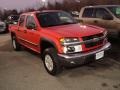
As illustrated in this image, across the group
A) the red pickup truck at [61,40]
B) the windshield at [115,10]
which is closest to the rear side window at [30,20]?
the red pickup truck at [61,40]

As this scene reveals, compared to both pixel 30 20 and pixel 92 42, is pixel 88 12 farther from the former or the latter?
pixel 92 42

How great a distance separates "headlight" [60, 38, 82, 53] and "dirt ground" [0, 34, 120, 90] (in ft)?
2.61

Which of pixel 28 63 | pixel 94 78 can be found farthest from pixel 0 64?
pixel 94 78

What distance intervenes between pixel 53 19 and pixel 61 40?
166 cm

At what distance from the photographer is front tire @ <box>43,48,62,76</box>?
5773 millimetres

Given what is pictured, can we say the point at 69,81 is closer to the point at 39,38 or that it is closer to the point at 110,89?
the point at 110,89

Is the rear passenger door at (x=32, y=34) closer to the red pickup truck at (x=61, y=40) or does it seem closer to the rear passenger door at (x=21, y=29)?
the red pickup truck at (x=61, y=40)

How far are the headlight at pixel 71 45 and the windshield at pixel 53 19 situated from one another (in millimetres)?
1402

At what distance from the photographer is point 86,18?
1023 cm

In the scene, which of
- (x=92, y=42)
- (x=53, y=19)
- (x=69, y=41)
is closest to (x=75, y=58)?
(x=69, y=41)

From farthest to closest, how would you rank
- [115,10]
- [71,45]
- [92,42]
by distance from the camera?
[115,10]
[92,42]
[71,45]

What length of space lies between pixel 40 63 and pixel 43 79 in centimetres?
156

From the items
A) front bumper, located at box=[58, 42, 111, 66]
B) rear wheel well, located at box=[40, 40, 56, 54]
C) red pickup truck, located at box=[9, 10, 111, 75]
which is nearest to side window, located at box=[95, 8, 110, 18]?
red pickup truck, located at box=[9, 10, 111, 75]

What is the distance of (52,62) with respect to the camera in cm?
593
